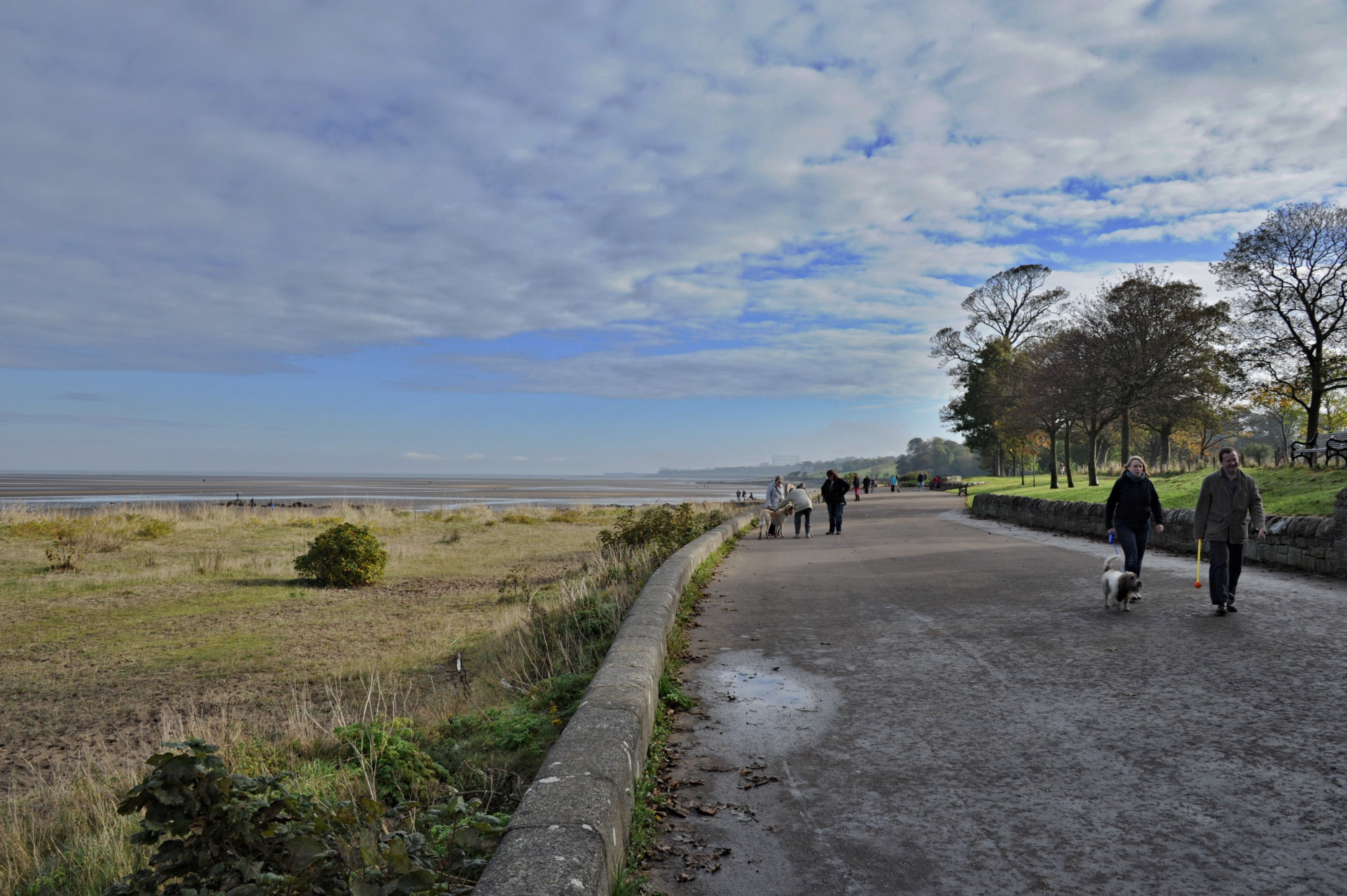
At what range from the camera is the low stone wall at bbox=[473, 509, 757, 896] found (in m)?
2.77

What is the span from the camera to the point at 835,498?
21188 millimetres

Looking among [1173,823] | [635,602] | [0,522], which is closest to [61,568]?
[0,522]

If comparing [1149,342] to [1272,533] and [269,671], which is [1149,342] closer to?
[1272,533]

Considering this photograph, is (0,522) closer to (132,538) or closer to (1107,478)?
(132,538)

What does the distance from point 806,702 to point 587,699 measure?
176 centimetres

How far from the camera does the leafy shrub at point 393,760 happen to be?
4.87 metres

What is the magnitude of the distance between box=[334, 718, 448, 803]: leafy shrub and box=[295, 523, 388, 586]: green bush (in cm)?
1201

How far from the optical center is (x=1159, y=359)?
1361 inches

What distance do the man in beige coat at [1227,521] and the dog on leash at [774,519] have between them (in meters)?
11.9

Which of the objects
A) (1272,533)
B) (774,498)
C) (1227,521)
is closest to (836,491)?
(774,498)

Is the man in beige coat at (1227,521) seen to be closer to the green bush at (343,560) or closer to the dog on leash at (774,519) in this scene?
the dog on leash at (774,519)

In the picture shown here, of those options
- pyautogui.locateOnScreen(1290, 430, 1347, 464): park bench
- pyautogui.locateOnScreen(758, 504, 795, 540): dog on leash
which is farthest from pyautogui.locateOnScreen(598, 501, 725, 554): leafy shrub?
pyautogui.locateOnScreen(1290, 430, 1347, 464): park bench

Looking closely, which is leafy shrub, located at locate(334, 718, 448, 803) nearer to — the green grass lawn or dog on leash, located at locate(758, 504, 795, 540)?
the green grass lawn

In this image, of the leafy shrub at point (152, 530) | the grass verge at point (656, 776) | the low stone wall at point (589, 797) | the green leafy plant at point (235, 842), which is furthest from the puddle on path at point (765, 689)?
the leafy shrub at point (152, 530)
